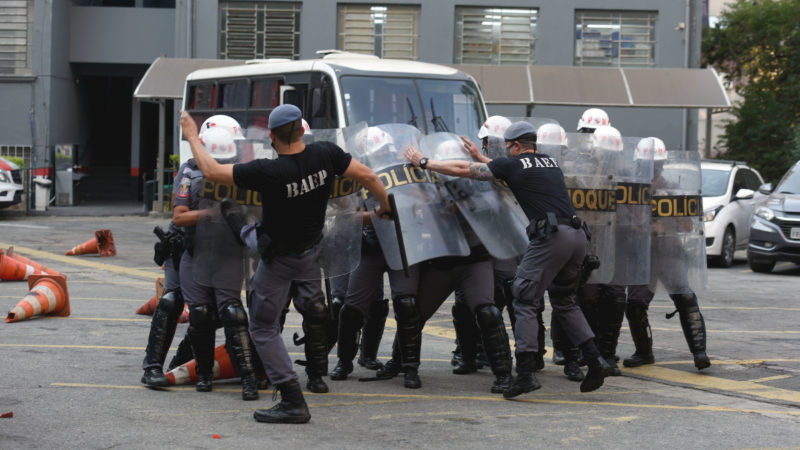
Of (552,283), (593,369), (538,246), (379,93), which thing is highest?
(379,93)

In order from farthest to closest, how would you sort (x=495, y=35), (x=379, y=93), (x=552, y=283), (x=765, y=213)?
1. (x=495, y=35)
2. (x=765, y=213)
3. (x=379, y=93)
4. (x=552, y=283)

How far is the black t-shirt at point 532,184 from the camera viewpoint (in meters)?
7.23

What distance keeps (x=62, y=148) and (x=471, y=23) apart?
11.4 metres

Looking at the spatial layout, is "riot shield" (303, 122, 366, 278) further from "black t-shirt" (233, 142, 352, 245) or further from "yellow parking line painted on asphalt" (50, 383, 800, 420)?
"yellow parking line painted on asphalt" (50, 383, 800, 420)

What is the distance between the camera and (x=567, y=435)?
6129 mm

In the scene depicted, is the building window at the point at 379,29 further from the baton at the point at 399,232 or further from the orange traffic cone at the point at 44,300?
the baton at the point at 399,232

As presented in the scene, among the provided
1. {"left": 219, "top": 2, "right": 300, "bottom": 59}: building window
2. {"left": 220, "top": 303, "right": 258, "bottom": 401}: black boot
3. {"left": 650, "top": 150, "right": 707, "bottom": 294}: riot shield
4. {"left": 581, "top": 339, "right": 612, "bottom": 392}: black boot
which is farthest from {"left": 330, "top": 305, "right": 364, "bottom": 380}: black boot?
{"left": 219, "top": 2, "right": 300, "bottom": 59}: building window

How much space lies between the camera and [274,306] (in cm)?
651

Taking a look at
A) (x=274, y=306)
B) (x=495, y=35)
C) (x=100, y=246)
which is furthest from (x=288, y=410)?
(x=495, y=35)

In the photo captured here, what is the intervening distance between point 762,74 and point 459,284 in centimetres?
2839

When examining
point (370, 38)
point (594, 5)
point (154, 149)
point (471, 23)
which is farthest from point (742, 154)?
point (154, 149)

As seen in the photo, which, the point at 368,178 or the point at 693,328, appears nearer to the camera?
the point at 368,178

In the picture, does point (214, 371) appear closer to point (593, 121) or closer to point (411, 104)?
point (593, 121)

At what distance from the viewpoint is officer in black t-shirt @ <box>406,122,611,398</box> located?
7188 millimetres
